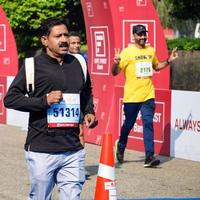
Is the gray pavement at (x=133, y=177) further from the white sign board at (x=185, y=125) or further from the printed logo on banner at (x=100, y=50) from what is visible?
the printed logo on banner at (x=100, y=50)

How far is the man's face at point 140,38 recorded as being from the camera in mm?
10648

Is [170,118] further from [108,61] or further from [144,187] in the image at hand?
[144,187]

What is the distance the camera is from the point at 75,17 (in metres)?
32.1

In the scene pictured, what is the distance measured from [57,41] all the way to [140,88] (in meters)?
5.26

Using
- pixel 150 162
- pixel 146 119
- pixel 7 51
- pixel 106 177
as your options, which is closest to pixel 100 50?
pixel 146 119

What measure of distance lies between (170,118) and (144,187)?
9.45 ft

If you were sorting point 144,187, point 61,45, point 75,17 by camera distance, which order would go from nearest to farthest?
point 61,45 → point 144,187 → point 75,17

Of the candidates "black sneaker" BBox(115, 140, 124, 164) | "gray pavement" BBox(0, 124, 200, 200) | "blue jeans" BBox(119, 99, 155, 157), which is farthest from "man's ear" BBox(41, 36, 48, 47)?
"black sneaker" BBox(115, 140, 124, 164)

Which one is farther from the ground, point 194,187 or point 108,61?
point 108,61

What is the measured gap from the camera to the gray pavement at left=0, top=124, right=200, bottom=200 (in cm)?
888

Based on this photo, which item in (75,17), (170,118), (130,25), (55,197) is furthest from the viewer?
(75,17)

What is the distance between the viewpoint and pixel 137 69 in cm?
1093

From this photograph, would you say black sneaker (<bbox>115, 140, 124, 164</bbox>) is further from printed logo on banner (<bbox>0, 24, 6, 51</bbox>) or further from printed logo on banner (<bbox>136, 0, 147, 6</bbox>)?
printed logo on banner (<bbox>0, 24, 6, 51</bbox>)

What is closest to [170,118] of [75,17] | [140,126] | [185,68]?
[140,126]
